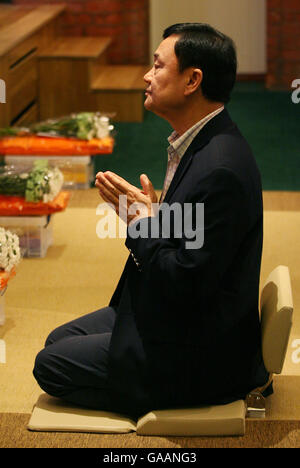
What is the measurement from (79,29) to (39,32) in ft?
3.90

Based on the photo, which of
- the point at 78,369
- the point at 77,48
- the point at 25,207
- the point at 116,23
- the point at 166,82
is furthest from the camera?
the point at 116,23

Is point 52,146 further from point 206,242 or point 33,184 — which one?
point 206,242

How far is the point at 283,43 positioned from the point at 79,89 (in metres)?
2.33

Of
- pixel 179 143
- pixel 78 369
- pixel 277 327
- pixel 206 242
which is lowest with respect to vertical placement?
pixel 78 369

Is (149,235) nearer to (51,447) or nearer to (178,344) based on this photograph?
(178,344)

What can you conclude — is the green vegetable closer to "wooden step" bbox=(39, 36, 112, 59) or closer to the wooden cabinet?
the wooden cabinet

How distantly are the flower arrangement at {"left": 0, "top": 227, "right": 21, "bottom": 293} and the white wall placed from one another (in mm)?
5616

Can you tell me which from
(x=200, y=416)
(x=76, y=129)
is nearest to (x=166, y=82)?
(x=200, y=416)

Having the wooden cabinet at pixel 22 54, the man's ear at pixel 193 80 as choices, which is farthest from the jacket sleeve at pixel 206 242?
the wooden cabinet at pixel 22 54

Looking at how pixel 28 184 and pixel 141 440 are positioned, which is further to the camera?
pixel 28 184

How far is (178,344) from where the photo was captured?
234 centimetres

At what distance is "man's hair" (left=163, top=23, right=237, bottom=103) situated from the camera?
2219mm

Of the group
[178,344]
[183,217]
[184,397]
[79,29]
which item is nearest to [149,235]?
[183,217]

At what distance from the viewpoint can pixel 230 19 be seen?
8.62 m
